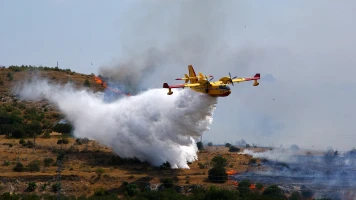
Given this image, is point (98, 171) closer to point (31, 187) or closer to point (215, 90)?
point (31, 187)

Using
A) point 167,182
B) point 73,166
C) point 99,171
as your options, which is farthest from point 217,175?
point 73,166

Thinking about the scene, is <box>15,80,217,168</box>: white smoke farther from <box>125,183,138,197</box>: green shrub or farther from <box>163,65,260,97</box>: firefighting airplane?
<box>125,183,138,197</box>: green shrub

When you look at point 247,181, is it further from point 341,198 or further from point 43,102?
point 43,102

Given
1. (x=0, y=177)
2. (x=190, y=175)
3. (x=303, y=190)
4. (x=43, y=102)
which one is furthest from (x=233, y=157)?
(x=43, y=102)

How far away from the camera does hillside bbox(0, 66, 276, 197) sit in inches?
2704

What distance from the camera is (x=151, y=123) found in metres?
75.9

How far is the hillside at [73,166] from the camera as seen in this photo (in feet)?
225

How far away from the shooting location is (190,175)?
74000mm

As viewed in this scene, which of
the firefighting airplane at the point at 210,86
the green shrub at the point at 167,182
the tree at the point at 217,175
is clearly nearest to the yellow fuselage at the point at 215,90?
the firefighting airplane at the point at 210,86

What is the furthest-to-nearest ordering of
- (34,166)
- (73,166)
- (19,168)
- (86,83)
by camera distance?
(86,83) → (73,166) → (34,166) → (19,168)

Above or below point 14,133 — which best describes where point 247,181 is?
below

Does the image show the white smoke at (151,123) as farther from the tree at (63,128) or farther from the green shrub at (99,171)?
the tree at (63,128)

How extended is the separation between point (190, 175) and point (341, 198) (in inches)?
803

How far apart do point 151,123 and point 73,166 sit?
486 inches
